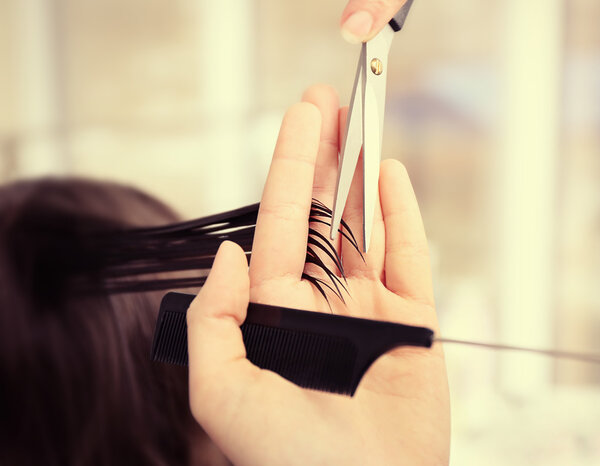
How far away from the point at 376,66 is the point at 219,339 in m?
0.36

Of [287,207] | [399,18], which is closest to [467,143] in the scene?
[399,18]

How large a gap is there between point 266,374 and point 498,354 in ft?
4.74

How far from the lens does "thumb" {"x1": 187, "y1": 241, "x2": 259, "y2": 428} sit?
0.49 metres

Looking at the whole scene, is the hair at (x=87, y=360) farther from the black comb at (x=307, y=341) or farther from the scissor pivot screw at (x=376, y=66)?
the scissor pivot screw at (x=376, y=66)

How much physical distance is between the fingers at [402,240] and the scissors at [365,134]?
0.10 ft

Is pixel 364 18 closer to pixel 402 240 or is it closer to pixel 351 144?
pixel 351 144

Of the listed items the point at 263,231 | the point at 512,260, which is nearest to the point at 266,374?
the point at 263,231

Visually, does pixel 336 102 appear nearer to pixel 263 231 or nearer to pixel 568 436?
pixel 263 231

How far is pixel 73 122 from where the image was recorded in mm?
2283

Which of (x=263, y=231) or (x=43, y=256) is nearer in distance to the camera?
(x=263, y=231)

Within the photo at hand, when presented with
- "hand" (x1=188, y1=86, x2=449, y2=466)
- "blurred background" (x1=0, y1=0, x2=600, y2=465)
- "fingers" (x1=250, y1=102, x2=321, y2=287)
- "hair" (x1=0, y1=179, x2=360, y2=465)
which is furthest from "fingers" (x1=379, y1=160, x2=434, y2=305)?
"blurred background" (x1=0, y1=0, x2=600, y2=465)

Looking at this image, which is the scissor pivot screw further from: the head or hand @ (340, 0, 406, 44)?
the head

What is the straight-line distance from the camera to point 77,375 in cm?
83

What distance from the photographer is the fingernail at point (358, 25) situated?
529 mm
